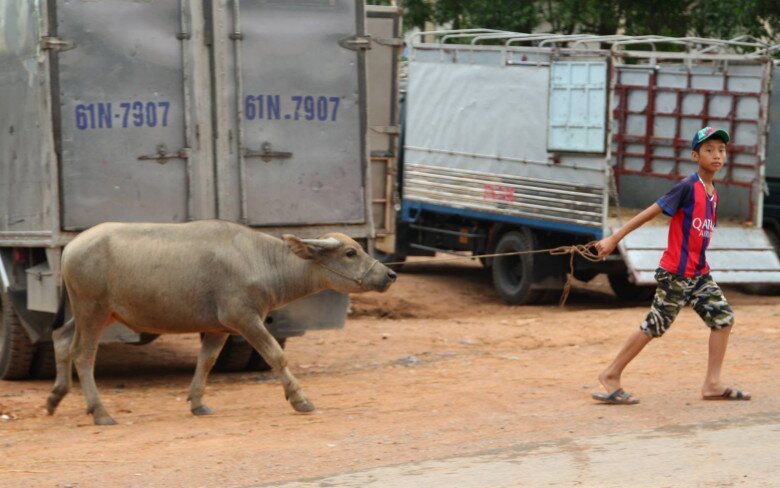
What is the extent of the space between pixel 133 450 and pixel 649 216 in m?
3.27

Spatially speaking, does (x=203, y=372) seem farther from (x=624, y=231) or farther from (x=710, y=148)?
(x=710, y=148)

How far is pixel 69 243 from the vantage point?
348 inches

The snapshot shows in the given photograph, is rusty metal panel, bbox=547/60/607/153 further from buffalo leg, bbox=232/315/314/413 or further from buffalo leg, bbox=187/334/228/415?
buffalo leg, bbox=232/315/314/413

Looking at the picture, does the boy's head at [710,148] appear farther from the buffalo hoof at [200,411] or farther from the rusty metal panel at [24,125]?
the rusty metal panel at [24,125]

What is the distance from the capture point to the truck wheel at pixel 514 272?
15680 mm

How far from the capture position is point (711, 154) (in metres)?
8.40

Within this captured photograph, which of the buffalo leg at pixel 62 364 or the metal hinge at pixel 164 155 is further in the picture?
the metal hinge at pixel 164 155

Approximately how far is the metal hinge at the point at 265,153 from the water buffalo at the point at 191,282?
1009 mm

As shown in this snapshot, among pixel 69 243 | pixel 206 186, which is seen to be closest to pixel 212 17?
pixel 206 186

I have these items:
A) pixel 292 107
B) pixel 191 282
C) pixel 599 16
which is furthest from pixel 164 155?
pixel 599 16

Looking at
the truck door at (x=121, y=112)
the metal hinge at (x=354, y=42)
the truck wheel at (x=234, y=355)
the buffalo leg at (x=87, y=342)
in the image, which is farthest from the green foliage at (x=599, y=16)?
the buffalo leg at (x=87, y=342)

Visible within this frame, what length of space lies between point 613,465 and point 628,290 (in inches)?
377

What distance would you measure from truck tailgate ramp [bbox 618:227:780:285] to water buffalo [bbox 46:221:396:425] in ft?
19.5

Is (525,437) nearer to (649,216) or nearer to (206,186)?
(649,216)
